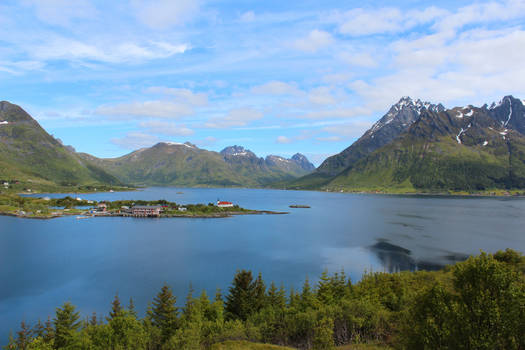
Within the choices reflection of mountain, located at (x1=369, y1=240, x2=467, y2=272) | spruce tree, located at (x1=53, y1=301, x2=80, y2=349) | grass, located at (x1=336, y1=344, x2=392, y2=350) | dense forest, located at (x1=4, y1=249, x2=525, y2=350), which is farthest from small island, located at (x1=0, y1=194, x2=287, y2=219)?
grass, located at (x1=336, y1=344, x2=392, y2=350)

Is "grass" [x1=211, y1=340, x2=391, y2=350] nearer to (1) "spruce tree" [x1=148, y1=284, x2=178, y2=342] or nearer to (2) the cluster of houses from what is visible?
(1) "spruce tree" [x1=148, y1=284, x2=178, y2=342]

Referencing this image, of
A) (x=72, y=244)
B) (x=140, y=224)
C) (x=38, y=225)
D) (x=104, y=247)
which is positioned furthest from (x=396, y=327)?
(x=38, y=225)

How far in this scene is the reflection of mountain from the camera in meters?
62.8

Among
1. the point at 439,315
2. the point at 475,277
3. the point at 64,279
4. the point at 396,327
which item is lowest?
the point at 64,279

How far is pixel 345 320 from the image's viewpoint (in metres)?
31.1

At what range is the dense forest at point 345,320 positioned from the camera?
18344mm

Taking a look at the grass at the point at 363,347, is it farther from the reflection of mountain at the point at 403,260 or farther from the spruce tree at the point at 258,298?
the reflection of mountain at the point at 403,260

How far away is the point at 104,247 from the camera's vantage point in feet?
264

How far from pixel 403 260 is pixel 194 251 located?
48186 mm

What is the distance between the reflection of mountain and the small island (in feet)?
278

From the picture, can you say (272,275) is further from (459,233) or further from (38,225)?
(38,225)

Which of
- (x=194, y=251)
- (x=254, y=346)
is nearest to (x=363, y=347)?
(x=254, y=346)

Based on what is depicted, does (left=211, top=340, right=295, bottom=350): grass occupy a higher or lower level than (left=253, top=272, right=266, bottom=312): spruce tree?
higher

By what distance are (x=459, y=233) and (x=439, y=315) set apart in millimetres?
92860
